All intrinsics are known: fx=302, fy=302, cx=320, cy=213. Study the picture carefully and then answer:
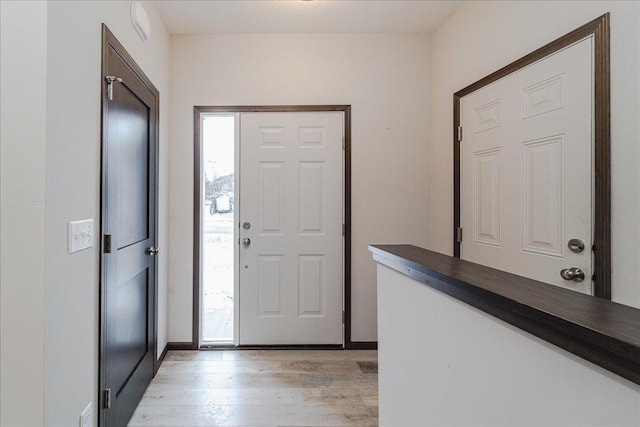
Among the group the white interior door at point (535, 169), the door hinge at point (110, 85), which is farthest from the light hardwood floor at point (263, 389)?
the door hinge at point (110, 85)

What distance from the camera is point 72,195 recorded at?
1.20 meters

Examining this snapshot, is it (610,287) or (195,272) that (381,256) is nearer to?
(610,287)

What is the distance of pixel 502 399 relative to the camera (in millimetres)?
662

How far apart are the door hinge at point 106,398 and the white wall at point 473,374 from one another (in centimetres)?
130

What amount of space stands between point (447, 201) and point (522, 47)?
1.11m

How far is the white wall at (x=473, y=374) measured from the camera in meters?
0.49

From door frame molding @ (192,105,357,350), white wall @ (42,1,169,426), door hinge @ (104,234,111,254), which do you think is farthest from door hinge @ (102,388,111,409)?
door frame molding @ (192,105,357,350)

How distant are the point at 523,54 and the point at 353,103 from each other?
125 cm

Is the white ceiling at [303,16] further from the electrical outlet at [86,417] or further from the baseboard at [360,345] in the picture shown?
the baseboard at [360,345]

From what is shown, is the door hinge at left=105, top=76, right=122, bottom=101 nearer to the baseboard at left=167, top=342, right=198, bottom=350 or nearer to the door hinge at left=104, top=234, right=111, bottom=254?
the door hinge at left=104, top=234, right=111, bottom=254

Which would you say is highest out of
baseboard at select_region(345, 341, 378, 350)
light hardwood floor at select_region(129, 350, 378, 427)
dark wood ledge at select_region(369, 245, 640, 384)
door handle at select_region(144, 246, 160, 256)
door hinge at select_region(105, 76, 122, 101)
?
door hinge at select_region(105, 76, 122, 101)

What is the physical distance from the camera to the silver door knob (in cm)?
138

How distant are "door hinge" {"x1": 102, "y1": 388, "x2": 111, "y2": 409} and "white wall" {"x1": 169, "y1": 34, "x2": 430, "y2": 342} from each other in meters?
1.07

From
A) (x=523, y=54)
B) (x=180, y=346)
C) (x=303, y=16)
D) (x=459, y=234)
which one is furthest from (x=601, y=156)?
(x=180, y=346)
